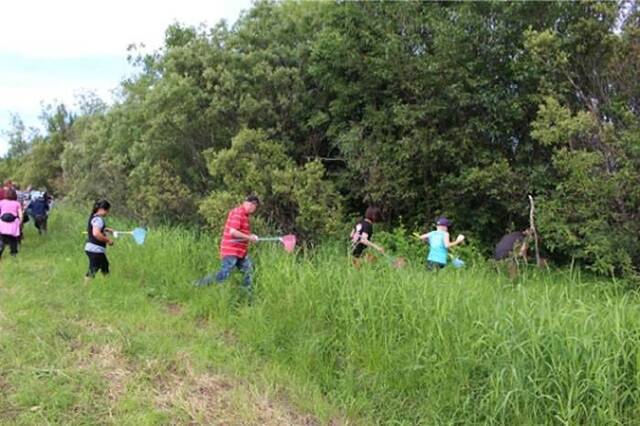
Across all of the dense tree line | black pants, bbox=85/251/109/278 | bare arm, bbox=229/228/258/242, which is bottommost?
black pants, bbox=85/251/109/278

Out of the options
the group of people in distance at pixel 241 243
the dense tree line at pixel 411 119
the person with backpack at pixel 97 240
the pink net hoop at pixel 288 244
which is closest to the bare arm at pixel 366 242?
the group of people in distance at pixel 241 243

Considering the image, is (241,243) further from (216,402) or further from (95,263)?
(216,402)

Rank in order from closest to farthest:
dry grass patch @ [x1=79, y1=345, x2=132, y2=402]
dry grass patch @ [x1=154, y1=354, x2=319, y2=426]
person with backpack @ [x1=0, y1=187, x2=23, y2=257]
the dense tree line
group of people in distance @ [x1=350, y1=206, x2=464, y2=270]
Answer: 1. dry grass patch @ [x1=154, y1=354, x2=319, y2=426]
2. dry grass patch @ [x1=79, y1=345, x2=132, y2=402]
3. group of people in distance @ [x1=350, y1=206, x2=464, y2=270]
4. the dense tree line
5. person with backpack @ [x1=0, y1=187, x2=23, y2=257]

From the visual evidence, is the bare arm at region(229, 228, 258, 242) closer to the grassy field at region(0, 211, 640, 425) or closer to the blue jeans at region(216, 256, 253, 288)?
the blue jeans at region(216, 256, 253, 288)

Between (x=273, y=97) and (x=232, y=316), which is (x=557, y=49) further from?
(x=232, y=316)

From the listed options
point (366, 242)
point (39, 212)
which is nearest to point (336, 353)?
point (366, 242)

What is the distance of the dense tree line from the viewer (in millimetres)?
10117

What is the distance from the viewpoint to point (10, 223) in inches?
440

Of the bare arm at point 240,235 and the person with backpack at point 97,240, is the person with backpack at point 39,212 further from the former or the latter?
the bare arm at point 240,235

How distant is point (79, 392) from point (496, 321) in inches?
128

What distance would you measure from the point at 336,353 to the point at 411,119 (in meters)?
7.32

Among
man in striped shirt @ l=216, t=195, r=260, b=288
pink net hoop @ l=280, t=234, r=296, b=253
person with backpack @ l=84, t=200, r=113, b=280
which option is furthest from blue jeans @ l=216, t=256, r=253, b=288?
person with backpack @ l=84, t=200, r=113, b=280

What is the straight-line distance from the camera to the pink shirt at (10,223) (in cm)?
1112

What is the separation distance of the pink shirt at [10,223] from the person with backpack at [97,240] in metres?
3.90
